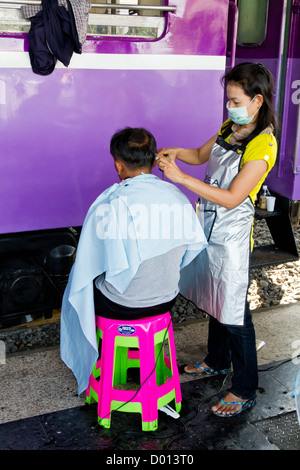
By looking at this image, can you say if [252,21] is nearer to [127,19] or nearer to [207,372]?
[127,19]

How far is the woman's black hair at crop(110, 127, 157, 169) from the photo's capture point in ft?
8.59

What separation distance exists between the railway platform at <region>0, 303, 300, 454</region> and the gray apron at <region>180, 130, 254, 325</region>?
0.54 metres

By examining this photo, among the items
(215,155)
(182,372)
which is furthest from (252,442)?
(215,155)

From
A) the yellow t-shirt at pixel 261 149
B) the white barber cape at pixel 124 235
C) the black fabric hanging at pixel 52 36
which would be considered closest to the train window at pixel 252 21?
the black fabric hanging at pixel 52 36

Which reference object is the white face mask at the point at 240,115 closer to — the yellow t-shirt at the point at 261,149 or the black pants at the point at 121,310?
the yellow t-shirt at the point at 261,149

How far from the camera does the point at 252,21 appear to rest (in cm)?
521

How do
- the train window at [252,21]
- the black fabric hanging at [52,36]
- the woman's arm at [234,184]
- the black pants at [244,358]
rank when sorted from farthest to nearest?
1. the train window at [252,21]
2. the black fabric hanging at [52,36]
3. the black pants at [244,358]
4. the woman's arm at [234,184]

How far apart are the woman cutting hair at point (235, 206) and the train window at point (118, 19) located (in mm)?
934

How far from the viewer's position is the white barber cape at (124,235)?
2.52 m

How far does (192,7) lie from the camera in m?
3.61

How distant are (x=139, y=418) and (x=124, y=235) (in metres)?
1.04

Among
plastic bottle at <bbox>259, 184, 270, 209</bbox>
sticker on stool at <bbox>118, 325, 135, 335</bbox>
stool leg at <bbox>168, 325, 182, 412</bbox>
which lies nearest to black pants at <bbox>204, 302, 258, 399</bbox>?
stool leg at <bbox>168, 325, 182, 412</bbox>

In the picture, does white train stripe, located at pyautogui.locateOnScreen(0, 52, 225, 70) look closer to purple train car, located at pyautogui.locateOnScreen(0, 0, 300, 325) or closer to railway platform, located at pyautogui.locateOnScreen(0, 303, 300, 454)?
purple train car, located at pyautogui.locateOnScreen(0, 0, 300, 325)
